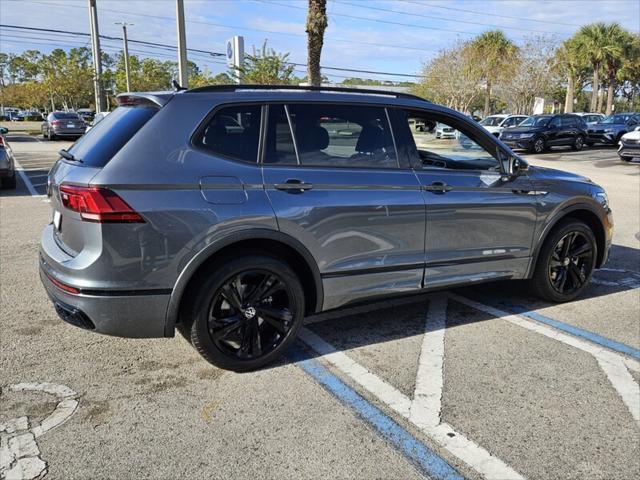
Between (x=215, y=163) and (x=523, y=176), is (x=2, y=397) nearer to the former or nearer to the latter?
(x=215, y=163)

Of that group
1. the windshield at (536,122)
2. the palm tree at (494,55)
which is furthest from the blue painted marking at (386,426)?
the palm tree at (494,55)

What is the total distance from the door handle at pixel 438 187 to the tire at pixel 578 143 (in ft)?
84.8

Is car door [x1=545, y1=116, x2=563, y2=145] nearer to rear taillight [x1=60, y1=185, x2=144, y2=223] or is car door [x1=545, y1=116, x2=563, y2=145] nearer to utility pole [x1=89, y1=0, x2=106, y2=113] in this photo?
utility pole [x1=89, y1=0, x2=106, y2=113]

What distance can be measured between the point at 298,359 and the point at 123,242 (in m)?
1.49

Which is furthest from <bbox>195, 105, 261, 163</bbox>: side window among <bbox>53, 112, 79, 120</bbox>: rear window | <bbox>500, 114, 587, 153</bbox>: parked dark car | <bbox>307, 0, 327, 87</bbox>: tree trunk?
<bbox>53, 112, 79, 120</bbox>: rear window

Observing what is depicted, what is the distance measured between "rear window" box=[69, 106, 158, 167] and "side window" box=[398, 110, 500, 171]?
211 cm

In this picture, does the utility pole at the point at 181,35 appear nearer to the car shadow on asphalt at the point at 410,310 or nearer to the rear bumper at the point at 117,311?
the car shadow on asphalt at the point at 410,310

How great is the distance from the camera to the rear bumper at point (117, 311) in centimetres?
309

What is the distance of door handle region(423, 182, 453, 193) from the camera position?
3.98 metres

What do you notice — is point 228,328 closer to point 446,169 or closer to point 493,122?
point 446,169

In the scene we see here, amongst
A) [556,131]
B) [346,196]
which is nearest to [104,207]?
[346,196]

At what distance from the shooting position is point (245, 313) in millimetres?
3482

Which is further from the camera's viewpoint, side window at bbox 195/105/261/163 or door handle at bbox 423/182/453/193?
door handle at bbox 423/182/453/193

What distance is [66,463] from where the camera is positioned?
8.61 ft
